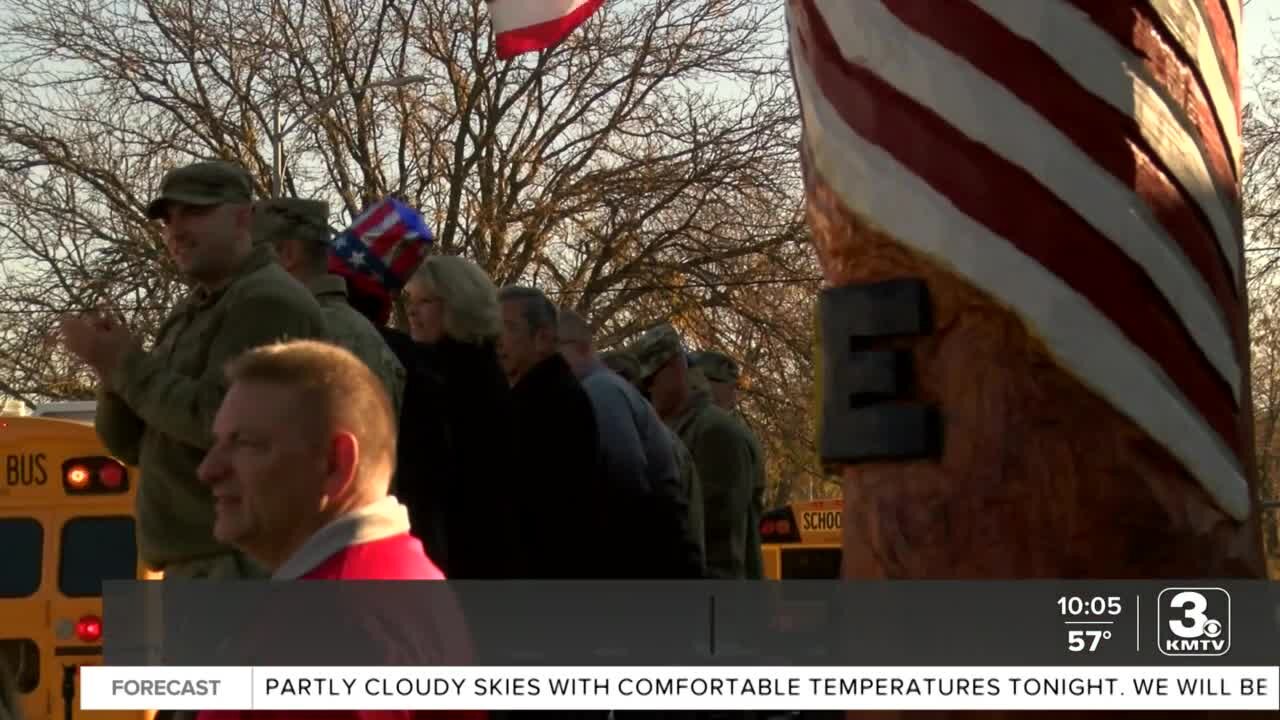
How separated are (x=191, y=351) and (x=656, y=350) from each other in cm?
361

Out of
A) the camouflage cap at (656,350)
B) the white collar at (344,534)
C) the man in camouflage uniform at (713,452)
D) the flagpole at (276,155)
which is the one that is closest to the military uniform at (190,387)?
the white collar at (344,534)

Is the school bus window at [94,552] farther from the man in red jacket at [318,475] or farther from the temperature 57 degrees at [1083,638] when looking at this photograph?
the temperature 57 degrees at [1083,638]

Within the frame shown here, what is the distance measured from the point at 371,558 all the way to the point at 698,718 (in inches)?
76.7

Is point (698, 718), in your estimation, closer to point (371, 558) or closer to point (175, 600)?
point (175, 600)

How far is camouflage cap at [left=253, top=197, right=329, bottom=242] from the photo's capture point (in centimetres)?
545

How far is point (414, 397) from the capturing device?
5598 millimetres

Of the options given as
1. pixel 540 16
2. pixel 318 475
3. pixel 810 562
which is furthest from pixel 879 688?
pixel 810 562

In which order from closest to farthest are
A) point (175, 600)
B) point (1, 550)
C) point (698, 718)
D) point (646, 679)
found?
point (646, 679)
point (175, 600)
point (698, 718)
point (1, 550)

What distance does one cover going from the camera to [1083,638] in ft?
7.77

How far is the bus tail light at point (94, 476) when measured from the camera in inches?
396

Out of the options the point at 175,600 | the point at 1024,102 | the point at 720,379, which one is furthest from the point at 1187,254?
the point at 720,379

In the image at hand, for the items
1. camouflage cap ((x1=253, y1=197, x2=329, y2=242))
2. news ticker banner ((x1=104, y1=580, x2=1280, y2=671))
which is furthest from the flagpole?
news ticker banner ((x1=104, y1=580, x2=1280, y2=671))

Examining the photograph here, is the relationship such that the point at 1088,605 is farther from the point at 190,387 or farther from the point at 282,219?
the point at 282,219

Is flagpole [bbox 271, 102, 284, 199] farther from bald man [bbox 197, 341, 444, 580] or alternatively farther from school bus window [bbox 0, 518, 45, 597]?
bald man [bbox 197, 341, 444, 580]
